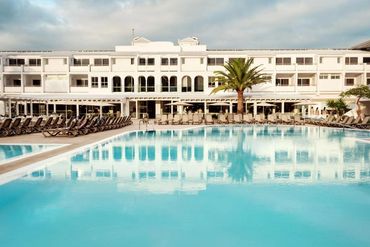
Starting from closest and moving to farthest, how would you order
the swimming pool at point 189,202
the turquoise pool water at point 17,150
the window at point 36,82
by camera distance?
the swimming pool at point 189,202 → the turquoise pool water at point 17,150 → the window at point 36,82

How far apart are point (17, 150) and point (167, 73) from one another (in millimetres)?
29751

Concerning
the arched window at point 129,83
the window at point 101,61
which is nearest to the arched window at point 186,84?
the arched window at point 129,83

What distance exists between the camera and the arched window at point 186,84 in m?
42.2

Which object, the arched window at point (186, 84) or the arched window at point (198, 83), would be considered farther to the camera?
the arched window at point (198, 83)

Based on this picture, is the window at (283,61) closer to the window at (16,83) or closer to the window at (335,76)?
the window at (335,76)

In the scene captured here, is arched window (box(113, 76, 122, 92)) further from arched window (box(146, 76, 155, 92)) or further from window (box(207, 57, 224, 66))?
window (box(207, 57, 224, 66))

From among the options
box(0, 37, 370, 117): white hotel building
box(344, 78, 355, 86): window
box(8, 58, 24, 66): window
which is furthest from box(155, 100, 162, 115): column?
box(344, 78, 355, 86): window

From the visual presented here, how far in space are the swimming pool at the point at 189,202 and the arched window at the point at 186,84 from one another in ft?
99.1

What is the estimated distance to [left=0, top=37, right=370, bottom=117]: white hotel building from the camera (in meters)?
41.4

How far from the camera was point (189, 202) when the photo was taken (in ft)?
23.4

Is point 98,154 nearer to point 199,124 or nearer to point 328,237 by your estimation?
point 328,237

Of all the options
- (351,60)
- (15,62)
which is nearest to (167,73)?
(15,62)

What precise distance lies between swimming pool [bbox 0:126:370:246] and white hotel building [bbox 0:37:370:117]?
29970 mm

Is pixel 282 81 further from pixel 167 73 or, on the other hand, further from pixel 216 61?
pixel 167 73
